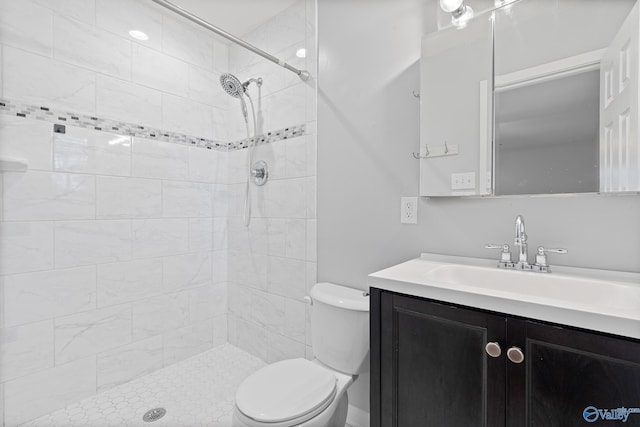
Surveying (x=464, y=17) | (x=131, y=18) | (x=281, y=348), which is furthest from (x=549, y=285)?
(x=131, y=18)

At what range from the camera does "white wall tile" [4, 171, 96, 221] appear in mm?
1453

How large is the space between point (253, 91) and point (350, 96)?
2.74 ft

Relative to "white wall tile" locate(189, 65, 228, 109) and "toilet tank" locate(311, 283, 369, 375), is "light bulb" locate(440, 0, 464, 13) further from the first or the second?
"white wall tile" locate(189, 65, 228, 109)

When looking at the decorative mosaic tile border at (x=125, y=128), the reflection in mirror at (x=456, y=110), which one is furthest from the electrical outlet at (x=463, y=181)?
the decorative mosaic tile border at (x=125, y=128)

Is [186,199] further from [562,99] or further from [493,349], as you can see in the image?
[562,99]

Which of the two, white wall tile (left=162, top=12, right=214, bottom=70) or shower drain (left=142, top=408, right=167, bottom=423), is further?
white wall tile (left=162, top=12, right=214, bottom=70)

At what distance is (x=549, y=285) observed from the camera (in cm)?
100

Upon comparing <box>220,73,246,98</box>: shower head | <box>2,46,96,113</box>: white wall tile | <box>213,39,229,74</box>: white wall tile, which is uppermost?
<box>213,39,229,74</box>: white wall tile

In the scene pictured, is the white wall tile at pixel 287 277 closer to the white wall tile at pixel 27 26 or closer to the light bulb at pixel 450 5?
the light bulb at pixel 450 5

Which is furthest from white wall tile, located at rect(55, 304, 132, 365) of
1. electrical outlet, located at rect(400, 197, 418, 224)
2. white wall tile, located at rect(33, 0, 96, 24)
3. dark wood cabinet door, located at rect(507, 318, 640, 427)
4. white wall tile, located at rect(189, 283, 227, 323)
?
dark wood cabinet door, located at rect(507, 318, 640, 427)

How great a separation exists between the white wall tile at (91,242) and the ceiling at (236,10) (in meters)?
1.40

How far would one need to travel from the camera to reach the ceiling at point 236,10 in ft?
6.13

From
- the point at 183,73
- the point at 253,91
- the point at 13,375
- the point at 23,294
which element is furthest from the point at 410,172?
the point at 13,375

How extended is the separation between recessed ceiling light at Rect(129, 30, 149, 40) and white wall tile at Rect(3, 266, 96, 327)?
1.40 m
